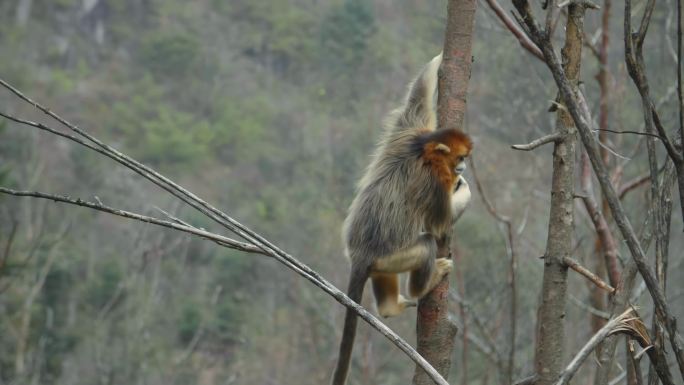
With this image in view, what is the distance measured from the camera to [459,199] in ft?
14.9

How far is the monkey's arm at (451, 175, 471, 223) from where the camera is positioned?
14.7ft

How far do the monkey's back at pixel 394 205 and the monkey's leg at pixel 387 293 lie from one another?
12.5 inches

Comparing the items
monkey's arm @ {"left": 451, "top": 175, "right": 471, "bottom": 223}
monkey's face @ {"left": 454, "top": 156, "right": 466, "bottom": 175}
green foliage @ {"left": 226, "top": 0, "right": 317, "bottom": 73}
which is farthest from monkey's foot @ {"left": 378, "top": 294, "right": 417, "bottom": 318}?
green foliage @ {"left": 226, "top": 0, "right": 317, "bottom": 73}

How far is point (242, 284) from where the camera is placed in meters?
26.4

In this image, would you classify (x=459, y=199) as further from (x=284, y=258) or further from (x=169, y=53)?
(x=169, y=53)

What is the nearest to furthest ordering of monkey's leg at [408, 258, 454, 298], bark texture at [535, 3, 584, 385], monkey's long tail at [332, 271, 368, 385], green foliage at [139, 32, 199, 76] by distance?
bark texture at [535, 3, 584, 385] < monkey's long tail at [332, 271, 368, 385] < monkey's leg at [408, 258, 454, 298] < green foliage at [139, 32, 199, 76]

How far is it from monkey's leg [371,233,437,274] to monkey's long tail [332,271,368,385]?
113 mm

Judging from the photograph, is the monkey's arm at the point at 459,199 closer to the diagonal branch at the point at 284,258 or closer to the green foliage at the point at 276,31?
the diagonal branch at the point at 284,258

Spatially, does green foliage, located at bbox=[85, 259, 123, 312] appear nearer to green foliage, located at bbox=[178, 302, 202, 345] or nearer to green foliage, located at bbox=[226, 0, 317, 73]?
green foliage, located at bbox=[178, 302, 202, 345]

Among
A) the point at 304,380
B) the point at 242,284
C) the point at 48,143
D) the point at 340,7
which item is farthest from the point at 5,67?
the point at 304,380

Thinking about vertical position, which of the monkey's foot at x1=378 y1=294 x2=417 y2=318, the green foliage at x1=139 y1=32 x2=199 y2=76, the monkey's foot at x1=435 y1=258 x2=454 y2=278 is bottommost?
the monkey's foot at x1=378 y1=294 x2=417 y2=318

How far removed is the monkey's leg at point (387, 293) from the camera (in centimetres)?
473

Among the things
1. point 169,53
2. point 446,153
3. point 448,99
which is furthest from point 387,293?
point 169,53

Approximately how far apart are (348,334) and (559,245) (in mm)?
1765
